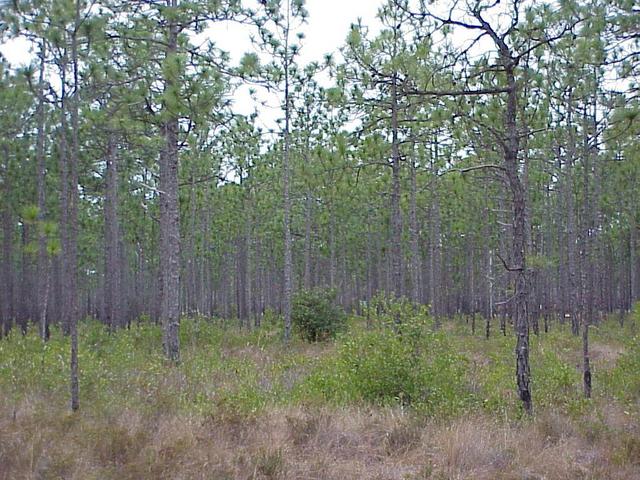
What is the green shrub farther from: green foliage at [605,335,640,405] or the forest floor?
green foliage at [605,335,640,405]

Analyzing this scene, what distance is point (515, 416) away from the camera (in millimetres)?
6961

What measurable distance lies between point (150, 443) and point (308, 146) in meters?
15.1

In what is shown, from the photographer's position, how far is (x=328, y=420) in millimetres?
6914

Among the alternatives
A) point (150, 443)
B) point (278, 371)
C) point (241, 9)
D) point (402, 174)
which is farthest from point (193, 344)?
point (402, 174)

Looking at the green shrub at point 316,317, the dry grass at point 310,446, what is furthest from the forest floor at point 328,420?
the green shrub at point 316,317

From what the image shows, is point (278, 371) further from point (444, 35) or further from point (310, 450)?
point (444, 35)

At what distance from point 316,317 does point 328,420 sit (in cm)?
932

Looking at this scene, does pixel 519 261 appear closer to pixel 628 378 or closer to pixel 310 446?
pixel 310 446

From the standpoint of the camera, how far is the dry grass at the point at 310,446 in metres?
5.41

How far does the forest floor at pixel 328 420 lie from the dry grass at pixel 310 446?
15mm

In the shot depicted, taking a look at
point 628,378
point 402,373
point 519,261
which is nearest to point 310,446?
point 402,373

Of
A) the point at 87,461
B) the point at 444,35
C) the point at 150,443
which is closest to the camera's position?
the point at 87,461

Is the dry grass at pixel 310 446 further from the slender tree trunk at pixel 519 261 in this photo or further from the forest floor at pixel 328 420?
the slender tree trunk at pixel 519 261

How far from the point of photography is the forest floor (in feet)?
18.3
